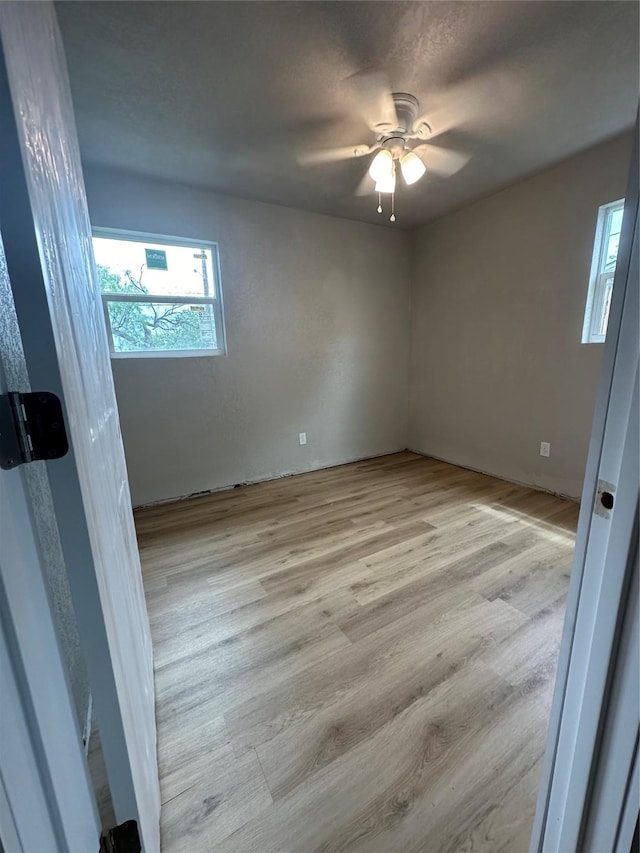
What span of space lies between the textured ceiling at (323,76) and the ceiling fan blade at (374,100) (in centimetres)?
4

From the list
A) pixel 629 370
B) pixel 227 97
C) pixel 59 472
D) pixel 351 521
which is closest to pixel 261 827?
pixel 59 472

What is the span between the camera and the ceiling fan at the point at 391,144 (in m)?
1.72

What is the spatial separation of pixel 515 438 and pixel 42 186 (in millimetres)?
3452

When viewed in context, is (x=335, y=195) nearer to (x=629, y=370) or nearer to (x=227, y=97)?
(x=227, y=97)

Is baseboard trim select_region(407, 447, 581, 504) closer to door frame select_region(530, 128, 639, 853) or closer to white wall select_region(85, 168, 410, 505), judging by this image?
white wall select_region(85, 168, 410, 505)

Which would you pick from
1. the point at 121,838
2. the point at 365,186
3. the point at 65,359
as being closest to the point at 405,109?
the point at 365,186

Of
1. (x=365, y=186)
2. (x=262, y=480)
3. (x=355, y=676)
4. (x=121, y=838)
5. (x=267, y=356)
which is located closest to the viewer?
(x=121, y=838)

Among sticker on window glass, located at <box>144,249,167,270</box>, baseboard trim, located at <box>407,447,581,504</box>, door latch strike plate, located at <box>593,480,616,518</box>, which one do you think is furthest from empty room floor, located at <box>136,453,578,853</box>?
sticker on window glass, located at <box>144,249,167,270</box>

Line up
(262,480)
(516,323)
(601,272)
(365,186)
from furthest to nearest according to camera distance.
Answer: (262,480)
(516,323)
(365,186)
(601,272)

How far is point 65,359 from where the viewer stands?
0.52 m

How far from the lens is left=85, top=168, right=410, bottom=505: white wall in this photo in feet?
8.91

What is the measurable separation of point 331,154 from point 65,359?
2.44m

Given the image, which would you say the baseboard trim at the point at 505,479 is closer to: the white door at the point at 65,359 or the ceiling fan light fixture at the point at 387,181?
the ceiling fan light fixture at the point at 387,181

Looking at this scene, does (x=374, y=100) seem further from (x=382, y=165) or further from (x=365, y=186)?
(x=365, y=186)
